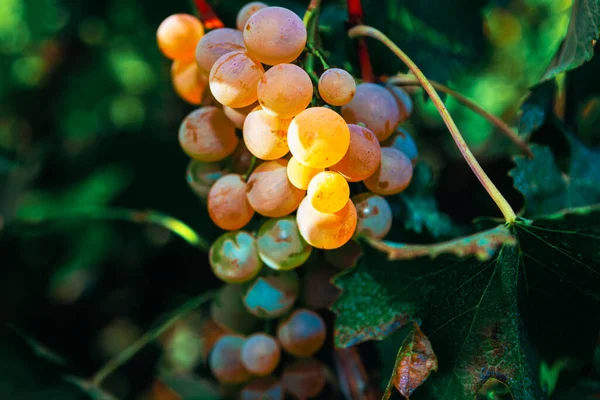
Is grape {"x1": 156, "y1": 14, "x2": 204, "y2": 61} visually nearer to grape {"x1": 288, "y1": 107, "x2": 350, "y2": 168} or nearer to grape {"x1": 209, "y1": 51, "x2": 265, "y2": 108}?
grape {"x1": 209, "y1": 51, "x2": 265, "y2": 108}

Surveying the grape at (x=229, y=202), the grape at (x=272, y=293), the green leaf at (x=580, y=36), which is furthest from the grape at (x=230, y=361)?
the green leaf at (x=580, y=36)

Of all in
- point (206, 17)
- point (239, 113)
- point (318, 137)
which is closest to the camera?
point (318, 137)

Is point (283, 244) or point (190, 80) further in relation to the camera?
point (190, 80)

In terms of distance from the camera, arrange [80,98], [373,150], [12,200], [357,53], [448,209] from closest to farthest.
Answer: [373,150]
[357,53]
[448,209]
[12,200]
[80,98]

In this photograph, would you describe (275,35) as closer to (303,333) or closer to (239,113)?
(239,113)

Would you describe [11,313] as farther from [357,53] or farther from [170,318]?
[357,53]

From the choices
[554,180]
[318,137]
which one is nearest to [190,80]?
[318,137]

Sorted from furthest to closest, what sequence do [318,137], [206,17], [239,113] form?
[206,17] → [239,113] → [318,137]

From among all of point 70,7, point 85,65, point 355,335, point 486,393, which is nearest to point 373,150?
point 355,335

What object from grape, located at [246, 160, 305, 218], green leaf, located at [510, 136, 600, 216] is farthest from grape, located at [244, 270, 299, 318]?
green leaf, located at [510, 136, 600, 216]
